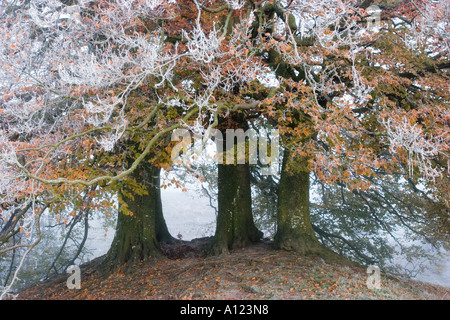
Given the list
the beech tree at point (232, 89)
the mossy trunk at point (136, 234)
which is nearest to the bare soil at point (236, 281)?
the mossy trunk at point (136, 234)

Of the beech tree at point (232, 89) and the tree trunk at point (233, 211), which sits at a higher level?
the beech tree at point (232, 89)

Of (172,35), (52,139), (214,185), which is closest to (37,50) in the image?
(52,139)

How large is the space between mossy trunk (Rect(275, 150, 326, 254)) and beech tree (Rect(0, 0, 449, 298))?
30 millimetres

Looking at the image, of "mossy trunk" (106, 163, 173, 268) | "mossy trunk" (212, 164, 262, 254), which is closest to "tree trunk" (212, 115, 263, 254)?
"mossy trunk" (212, 164, 262, 254)

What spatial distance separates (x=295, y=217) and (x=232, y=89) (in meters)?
3.92

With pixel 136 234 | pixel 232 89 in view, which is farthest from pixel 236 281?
pixel 232 89

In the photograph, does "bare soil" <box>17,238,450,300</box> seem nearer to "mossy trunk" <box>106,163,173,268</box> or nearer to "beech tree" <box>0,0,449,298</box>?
"mossy trunk" <box>106,163,173,268</box>

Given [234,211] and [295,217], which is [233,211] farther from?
[295,217]

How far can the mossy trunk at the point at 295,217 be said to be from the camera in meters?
10.3

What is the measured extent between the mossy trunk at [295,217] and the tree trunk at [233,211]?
1.24 metres

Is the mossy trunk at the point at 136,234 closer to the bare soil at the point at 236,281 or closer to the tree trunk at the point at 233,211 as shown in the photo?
the bare soil at the point at 236,281

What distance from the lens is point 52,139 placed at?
8.60 metres

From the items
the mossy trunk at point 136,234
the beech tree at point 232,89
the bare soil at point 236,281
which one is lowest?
the bare soil at point 236,281

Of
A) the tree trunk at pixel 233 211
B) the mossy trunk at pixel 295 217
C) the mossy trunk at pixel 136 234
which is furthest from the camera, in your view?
the mossy trunk at pixel 136 234
